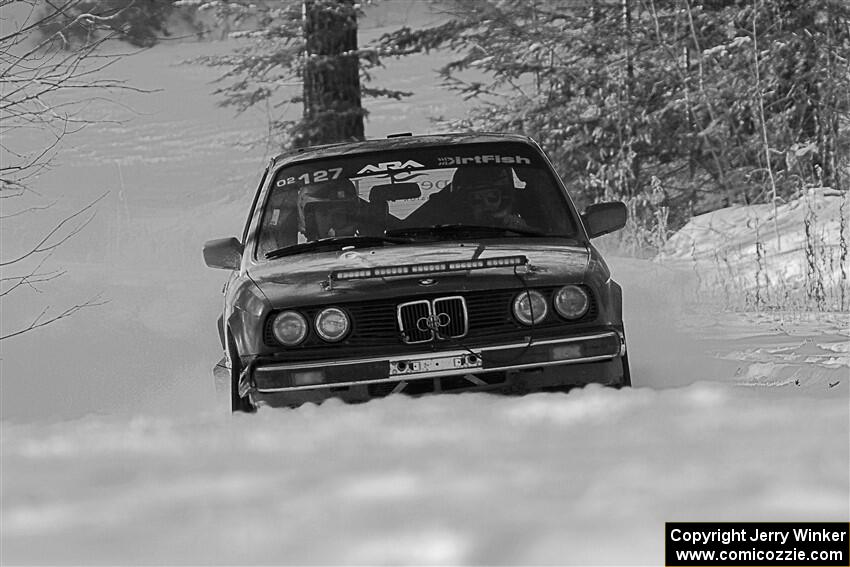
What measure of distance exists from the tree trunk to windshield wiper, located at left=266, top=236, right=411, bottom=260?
35.2 ft

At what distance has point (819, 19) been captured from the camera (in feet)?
51.6

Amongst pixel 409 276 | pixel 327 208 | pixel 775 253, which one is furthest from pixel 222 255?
pixel 775 253

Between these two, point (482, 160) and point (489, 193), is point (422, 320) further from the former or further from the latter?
point (482, 160)

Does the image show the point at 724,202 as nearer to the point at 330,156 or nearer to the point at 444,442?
the point at 330,156

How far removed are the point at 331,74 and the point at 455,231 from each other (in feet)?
37.4

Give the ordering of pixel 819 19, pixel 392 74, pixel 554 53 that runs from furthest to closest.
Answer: pixel 392 74 → pixel 554 53 → pixel 819 19

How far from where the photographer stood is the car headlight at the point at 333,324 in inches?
206

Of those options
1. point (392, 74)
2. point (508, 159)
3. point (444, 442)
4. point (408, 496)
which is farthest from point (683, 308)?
point (392, 74)

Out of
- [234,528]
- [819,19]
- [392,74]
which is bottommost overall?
[234,528]

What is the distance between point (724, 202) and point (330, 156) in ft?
38.5

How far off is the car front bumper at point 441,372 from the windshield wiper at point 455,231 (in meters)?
1.01

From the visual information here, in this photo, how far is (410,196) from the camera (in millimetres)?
6609

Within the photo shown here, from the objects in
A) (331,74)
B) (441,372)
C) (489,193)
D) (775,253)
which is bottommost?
(441,372)

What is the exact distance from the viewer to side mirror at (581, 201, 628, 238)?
6.54 m
